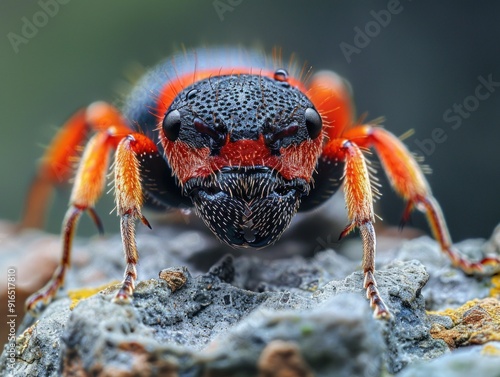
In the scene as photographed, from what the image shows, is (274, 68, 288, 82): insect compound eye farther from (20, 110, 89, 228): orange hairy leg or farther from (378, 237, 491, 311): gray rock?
(20, 110, 89, 228): orange hairy leg

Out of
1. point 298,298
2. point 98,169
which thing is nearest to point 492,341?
point 298,298

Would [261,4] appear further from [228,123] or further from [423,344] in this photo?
[423,344]

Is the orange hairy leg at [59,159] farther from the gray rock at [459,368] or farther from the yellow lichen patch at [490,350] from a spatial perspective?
the gray rock at [459,368]

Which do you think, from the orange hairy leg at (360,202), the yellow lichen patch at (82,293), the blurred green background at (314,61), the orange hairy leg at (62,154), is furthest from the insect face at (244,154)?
the blurred green background at (314,61)

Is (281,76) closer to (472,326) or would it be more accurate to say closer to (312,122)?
(312,122)

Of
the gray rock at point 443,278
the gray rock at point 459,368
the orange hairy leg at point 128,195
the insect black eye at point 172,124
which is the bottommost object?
the gray rock at point 443,278

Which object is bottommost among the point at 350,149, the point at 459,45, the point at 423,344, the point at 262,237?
the point at 423,344
